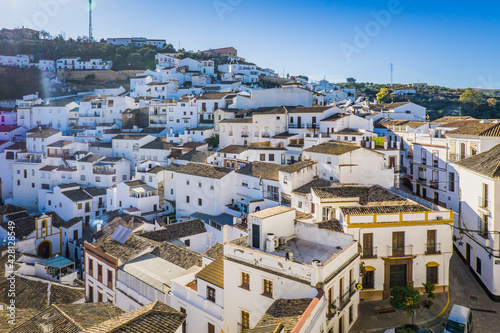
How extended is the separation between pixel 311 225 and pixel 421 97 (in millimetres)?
69535

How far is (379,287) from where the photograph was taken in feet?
55.7

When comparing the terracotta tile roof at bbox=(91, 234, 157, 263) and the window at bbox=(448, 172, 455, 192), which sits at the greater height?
the window at bbox=(448, 172, 455, 192)

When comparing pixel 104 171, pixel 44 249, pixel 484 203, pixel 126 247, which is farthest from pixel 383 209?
pixel 104 171

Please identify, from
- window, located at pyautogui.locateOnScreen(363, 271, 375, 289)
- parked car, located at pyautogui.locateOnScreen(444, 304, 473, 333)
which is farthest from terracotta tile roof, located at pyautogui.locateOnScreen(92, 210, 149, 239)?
parked car, located at pyautogui.locateOnScreen(444, 304, 473, 333)

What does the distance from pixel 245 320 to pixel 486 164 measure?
14.5m

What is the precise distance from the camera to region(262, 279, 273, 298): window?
12945 mm

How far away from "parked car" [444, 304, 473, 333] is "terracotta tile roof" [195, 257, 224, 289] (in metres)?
8.55

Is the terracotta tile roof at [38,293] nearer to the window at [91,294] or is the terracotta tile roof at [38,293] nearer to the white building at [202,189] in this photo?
the window at [91,294]

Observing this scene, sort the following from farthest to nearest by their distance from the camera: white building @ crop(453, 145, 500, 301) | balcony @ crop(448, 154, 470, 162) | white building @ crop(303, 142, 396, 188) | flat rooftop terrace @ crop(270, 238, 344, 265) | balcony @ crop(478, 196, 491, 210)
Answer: balcony @ crop(448, 154, 470, 162), white building @ crop(303, 142, 396, 188), balcony @ crop(478, 196, 491, 210), white building @ crop(453, 145, 500, 301), flat rooftop terrace @ crop(270, 238, 344, 265)

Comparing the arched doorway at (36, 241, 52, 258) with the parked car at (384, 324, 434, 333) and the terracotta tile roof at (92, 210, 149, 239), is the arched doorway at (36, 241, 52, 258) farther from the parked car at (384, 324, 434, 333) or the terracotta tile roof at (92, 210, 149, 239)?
the parked car at (384, 324, 434, 333)

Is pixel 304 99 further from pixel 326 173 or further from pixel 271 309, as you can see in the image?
pixel 271 309

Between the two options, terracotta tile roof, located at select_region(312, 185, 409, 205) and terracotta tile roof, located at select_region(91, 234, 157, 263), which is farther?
terracotta tile roof, located at select_region(91, 234, 157, 263)

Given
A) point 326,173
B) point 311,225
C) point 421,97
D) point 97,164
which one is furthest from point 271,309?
point 421,97

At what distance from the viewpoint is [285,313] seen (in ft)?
37.7
